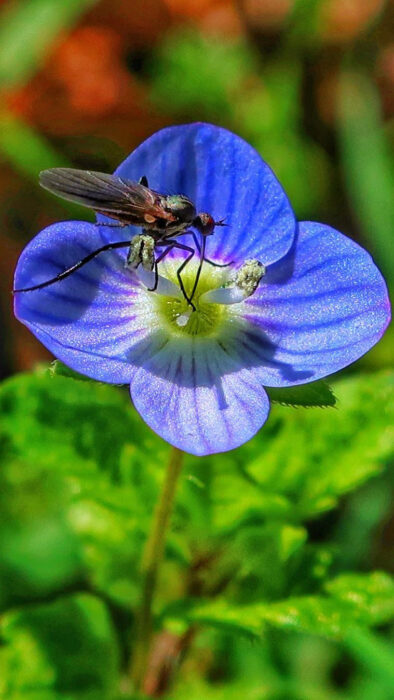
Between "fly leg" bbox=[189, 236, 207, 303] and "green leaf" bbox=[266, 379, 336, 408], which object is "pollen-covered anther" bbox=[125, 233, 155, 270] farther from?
"green leaf" bbox=[266, 379, 336, 408]

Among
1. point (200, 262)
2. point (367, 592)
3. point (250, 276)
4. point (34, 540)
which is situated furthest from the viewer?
point (34, 540)

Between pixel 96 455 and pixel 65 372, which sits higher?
pixel 65 372

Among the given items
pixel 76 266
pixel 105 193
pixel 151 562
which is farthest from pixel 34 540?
pixel 105 193

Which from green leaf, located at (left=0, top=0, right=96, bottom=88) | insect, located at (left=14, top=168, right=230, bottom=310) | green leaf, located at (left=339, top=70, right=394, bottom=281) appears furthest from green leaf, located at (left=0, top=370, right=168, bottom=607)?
green leaf, located at (left=0, top=0, right=96, bottom=88)

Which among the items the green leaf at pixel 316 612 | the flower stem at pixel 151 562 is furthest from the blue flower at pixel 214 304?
the green leaf at pixel 316 612

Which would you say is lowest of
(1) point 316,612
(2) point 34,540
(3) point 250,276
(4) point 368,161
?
(2) point 34,540

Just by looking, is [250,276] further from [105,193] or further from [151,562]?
[151,562]
